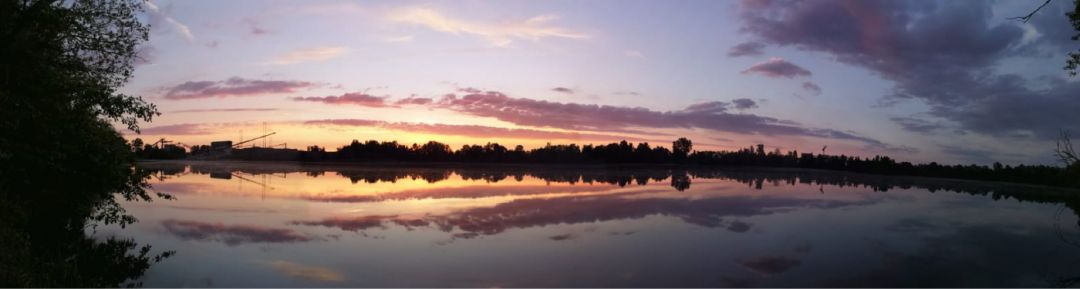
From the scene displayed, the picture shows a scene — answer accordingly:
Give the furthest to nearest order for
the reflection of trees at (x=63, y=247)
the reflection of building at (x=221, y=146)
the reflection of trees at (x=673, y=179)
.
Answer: the reflection of building at (x=221, y=146) → the reflection of trees at (x=673, y=179) → the reflection of trees at (x=63, y=247)

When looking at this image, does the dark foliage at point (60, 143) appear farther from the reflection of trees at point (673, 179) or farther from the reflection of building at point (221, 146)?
the reflection of building at point (221, 146)

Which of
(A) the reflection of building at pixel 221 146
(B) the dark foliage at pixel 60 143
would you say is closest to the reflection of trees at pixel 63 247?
(B) the dark foliage at pixel 60 143

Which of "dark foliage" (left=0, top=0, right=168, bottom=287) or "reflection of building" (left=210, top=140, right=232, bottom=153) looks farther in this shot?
"reflection of building" (left=210, top=140, right=232, bottom=153)

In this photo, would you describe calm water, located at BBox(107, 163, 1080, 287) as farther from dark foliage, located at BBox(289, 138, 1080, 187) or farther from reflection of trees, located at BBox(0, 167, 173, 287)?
dark foliage, located at BBox(289, 138, 1080, 187)

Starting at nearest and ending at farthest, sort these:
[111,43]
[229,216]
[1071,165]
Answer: [1071,165], [111,43], [229,216]

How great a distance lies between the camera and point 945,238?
86.3ft

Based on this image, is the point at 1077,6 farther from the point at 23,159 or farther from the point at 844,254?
the point at 23,159

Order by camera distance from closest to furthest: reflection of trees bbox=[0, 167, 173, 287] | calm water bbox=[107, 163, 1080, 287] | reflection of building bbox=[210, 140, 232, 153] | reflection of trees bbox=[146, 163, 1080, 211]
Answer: reflection of trees bbox=[0, 167, 173, 287] < calm water bbox=[107, 163, 1080, 287] < reflection of trees bbox=[146, 163, 1080, 211] < reflection of building bbox=[210, 140, 232, 153]

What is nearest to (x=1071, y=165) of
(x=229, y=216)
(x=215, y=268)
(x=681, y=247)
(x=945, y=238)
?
(x=945, y=238)

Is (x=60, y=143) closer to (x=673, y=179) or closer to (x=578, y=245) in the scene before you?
(x=578, y=245)

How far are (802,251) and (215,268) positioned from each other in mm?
19115

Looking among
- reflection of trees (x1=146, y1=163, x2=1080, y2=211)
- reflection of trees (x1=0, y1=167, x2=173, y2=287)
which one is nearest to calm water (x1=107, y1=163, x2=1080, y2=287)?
reflection of trees (x1=0, y1=167, x2=173, y2=287)

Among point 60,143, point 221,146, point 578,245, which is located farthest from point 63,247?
point 221,146

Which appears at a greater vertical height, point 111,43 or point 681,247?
point 111,43
